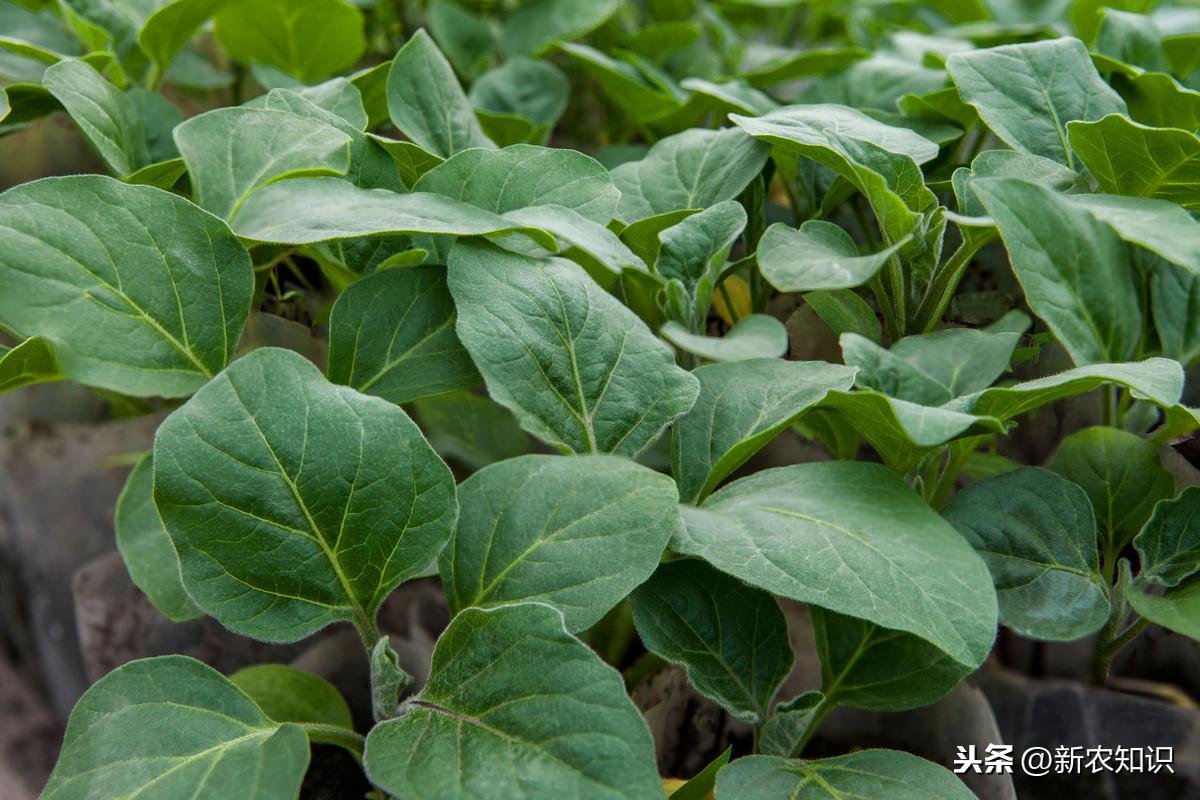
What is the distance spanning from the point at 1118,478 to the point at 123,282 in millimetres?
541

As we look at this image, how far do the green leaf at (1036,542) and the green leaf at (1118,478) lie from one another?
1.6 inches

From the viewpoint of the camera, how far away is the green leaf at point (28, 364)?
45 cm

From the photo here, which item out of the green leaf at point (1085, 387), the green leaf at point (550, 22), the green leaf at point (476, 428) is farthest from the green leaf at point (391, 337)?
the green leaf at point (550, 22)

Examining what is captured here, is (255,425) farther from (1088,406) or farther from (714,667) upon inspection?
(1088,406)

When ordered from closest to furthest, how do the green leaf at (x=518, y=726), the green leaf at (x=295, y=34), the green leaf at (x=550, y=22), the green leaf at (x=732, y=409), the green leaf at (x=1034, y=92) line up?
1. the green leaf at (x=518, y=726)
2. the green leaf at (x=732, y=409)
3. the green leaf at (x=1034, y=92)
4. the green leaf at (x=295, y=34)
5. the green leaf at (x=550, y=22)

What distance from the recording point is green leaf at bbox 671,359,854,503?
1.60 ft

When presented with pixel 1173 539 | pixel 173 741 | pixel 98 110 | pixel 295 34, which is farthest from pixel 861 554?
pixel 295 34

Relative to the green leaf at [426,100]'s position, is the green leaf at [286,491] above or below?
below

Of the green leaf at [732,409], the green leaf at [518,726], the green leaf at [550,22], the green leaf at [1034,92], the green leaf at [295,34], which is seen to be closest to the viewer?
the green leaf at [518,726]

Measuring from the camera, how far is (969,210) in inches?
21.5

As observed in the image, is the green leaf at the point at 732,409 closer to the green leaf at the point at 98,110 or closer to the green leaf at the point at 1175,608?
the green leaf at the point at 1175,608

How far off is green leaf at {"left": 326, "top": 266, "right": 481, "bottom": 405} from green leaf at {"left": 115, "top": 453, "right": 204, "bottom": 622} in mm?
126

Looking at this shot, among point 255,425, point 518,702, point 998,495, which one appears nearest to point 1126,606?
point 998,495

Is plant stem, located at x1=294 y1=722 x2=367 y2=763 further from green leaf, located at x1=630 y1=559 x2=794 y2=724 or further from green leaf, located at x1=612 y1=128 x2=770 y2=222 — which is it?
green leaf, located at x1=612 y1=128 x2=770 y2=222
